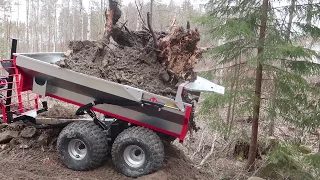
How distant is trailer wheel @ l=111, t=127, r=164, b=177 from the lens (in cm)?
481

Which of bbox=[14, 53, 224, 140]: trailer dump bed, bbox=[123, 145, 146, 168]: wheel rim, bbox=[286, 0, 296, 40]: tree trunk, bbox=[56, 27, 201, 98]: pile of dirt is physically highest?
bbox=[286, 0, 296, 40]: tree trunk

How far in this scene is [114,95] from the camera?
4.82m

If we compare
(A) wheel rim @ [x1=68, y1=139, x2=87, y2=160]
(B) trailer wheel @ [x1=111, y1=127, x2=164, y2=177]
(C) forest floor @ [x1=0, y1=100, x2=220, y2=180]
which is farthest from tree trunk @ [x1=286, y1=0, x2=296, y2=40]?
(A) wheel rim @ [x1=68, y1=139, x2=87, y2=160]

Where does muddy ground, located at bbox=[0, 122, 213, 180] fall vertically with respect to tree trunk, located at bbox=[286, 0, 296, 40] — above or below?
below

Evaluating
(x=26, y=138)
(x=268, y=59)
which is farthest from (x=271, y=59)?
(x=26, y=138)

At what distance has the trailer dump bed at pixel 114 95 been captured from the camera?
15.3ft

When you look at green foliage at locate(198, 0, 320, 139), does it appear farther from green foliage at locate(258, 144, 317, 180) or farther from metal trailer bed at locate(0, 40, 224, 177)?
metal trailer bed at locate(0, 40, 224, 177)

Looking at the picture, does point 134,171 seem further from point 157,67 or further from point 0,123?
point 0,123

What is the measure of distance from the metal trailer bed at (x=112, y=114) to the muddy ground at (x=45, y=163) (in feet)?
0.58

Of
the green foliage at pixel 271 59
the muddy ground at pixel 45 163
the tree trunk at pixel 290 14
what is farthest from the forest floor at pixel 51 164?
the tree trunk at pixel 290 14

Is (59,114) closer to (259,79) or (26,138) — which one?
(26,138)

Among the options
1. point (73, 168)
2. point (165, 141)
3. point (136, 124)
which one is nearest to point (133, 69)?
point (136, 124)

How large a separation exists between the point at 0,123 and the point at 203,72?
4.13 meters

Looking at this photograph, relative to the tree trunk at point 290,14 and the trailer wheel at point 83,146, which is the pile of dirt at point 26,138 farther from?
the tree trunk at point 290,14
